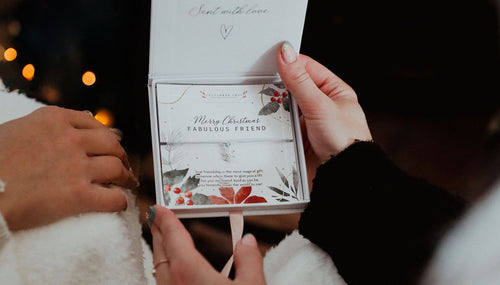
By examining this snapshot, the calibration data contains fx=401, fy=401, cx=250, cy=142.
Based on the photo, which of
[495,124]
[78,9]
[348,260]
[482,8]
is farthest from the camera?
[495,124]

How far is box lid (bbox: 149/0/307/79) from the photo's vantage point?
2.09ft

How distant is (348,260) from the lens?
597mm

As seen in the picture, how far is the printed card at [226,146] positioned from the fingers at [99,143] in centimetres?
7

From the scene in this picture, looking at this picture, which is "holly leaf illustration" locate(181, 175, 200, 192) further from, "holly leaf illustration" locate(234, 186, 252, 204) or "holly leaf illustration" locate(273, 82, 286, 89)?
"holly leaf illustration" locate(273, 82, 286, 89)

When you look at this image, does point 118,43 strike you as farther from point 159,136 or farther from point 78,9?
point 159,136

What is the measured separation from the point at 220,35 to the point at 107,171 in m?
0.28

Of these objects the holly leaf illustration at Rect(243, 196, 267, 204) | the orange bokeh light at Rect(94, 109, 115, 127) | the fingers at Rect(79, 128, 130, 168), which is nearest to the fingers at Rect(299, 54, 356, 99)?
the holly leaf illustration at Rect(243, 196, 267, 204)

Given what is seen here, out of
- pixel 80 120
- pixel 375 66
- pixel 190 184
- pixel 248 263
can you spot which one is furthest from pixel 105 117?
pixel 375 66

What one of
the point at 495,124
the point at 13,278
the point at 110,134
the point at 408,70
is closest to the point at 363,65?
the point at 408,70

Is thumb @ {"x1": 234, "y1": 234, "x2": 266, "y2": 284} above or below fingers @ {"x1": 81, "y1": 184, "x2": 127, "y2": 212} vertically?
below

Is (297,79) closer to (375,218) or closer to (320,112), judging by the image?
(320,112)

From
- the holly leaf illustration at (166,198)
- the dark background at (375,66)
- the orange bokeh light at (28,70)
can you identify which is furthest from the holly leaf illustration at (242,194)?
the orange bokeh light at (28,70)

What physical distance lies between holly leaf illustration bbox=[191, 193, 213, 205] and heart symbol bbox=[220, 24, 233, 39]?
0.87ft

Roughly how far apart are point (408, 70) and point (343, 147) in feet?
2.24
